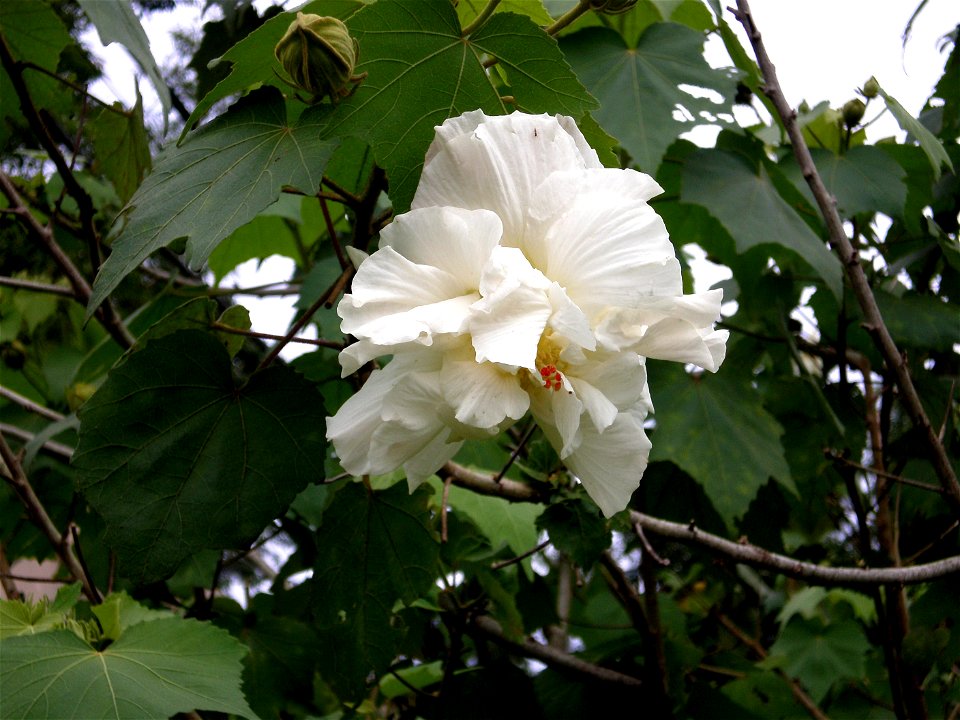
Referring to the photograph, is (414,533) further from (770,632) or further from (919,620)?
(770,632)

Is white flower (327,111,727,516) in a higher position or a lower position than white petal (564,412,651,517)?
higher

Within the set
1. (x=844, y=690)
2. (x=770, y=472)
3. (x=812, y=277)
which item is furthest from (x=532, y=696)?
(x=812, y=277)

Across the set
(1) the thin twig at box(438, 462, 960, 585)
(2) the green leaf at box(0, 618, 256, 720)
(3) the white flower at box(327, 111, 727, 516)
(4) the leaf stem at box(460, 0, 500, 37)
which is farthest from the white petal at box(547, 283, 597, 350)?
(2) the green leaf at box(0, 618, 256, 720)

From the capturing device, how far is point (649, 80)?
5.04 feet

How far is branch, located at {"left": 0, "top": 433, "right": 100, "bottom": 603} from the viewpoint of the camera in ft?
3.84

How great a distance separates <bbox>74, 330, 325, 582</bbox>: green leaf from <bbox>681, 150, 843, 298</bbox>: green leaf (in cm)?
83

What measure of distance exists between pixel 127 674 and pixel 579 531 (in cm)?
54

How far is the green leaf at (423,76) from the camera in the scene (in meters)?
0.82

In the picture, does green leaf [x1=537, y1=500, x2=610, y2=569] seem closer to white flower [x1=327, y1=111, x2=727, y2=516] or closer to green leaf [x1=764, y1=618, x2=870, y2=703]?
white flower [x1=327, y1=111, x2=727, y2=516]

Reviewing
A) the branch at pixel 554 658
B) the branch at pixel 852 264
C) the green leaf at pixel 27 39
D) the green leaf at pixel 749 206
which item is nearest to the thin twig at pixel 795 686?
the branch at pixel 554 658

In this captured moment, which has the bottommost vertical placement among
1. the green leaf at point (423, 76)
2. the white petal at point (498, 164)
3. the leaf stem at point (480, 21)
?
the white petal at point (498, 164)

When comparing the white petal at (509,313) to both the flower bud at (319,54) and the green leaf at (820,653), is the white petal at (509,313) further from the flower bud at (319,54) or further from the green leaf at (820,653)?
the green leaf at (820,653)

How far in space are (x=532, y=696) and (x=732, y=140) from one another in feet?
3.62

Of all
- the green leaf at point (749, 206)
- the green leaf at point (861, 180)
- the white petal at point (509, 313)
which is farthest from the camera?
the green leaf at point (861, 180)
